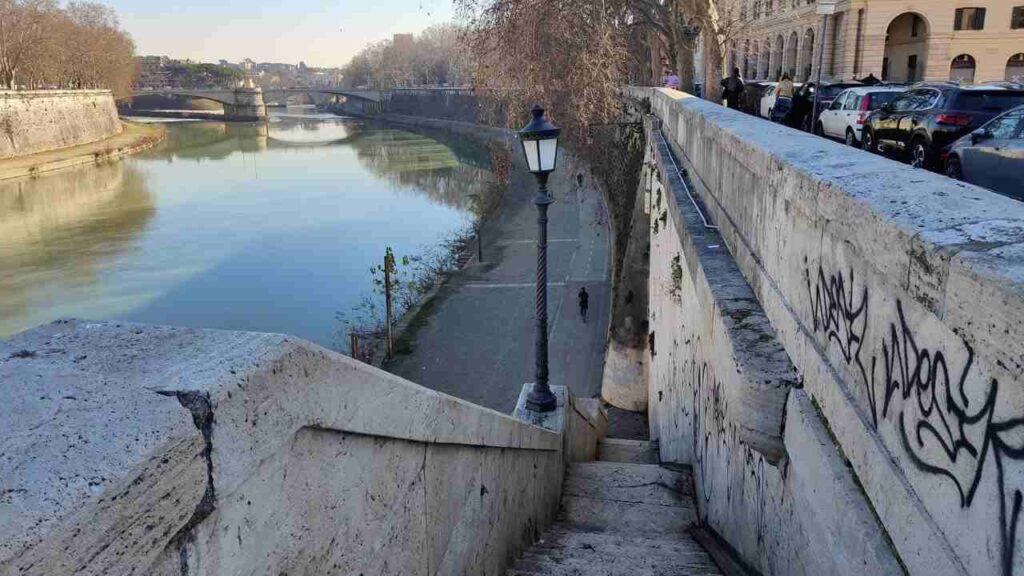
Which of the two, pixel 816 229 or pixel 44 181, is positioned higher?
pixel 816 229

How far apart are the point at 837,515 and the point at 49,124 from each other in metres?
68.3

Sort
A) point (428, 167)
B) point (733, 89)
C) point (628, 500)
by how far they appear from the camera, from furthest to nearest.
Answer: point (428, 167), point (733, 89), point (628, 500)

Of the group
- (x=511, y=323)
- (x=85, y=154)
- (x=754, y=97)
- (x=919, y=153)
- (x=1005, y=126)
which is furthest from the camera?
(x=85, y=154)

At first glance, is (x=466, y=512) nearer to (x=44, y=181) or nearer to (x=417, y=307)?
(x=417, y=307)

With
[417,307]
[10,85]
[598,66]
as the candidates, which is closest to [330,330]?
[417,307]

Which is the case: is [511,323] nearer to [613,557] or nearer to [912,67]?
[613,557]

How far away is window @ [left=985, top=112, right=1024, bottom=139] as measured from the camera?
6.93 m

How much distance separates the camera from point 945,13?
122 ft

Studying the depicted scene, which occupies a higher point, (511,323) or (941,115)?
(941,115)

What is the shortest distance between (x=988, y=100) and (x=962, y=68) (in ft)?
113

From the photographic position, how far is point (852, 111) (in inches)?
535

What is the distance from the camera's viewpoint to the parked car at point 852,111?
13133 millimetres

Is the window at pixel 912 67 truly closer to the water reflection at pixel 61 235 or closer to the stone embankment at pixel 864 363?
the water reflection at pixel 61 235

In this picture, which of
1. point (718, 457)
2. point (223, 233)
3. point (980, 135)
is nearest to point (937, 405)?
point (718, 457)
